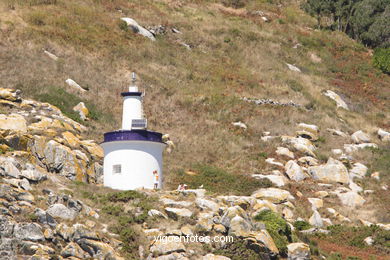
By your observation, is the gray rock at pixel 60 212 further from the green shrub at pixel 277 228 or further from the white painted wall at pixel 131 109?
the green shrub at pixel 277 228

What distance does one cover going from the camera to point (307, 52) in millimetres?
71688

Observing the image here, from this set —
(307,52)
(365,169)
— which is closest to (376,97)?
(307,52)

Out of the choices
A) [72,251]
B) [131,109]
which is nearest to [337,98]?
[131,109]

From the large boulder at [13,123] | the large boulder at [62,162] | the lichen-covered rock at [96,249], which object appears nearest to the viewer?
the lichen-covered rock at [96,249]

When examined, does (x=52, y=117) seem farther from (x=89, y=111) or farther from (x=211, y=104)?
(x=211, y=104)

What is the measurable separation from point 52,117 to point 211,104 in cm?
1799

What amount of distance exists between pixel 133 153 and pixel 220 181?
12.3 metres

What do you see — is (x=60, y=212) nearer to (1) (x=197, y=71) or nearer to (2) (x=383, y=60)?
(1) (x=197, y=71)

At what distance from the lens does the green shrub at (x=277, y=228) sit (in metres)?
25.1

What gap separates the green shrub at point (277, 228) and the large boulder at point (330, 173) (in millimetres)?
13045

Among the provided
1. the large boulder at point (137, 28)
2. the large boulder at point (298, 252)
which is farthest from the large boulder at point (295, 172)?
the large boulder at point (137, 28)

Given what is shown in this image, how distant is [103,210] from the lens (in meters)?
24.0

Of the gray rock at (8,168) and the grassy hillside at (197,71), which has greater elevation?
the grassy hillside at (197,71)

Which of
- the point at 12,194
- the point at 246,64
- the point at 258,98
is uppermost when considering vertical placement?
the point at 246,64
